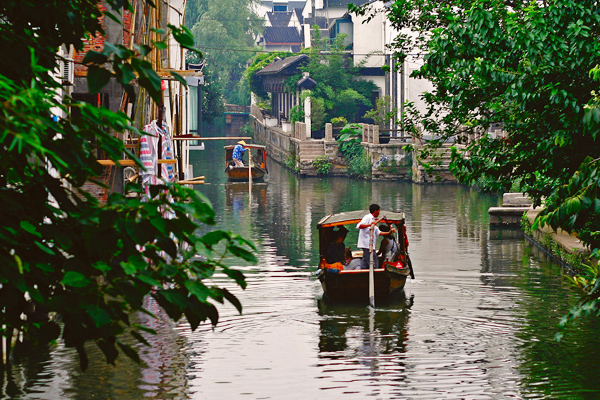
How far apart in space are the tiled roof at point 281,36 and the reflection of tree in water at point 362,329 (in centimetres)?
7584

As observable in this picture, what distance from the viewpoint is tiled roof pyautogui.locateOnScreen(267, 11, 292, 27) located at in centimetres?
9694

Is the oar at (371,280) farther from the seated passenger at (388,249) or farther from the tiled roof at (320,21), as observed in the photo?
the tiled roof at (320,21)

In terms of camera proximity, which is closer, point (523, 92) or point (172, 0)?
point (523, 92)

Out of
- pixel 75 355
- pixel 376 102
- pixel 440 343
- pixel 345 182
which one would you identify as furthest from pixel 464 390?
pixel 376 102

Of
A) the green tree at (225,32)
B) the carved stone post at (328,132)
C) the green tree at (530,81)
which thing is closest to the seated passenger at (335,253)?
the green tree at (530,81)

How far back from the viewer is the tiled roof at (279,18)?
96938 mm

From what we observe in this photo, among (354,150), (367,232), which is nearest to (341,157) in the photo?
(354,150)

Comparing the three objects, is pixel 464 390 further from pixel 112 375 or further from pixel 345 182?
pixel 345 182

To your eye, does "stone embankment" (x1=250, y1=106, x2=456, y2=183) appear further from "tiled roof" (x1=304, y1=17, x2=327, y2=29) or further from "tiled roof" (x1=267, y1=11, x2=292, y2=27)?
"tiled roof" (x1=267, y1=11, x2=292, y2=27)

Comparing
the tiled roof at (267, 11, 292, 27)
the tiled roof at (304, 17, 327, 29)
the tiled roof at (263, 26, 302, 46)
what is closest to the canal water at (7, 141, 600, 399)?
the tiled roof at (304, 17, 327, 29)

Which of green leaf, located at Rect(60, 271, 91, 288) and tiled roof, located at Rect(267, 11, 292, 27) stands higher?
tiled roof, located at Rect(267, 11, 292, 27)

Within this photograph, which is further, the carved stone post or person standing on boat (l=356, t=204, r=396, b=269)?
the carved stone post

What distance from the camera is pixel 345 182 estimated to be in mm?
42312

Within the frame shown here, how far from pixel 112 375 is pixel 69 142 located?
698 cm
